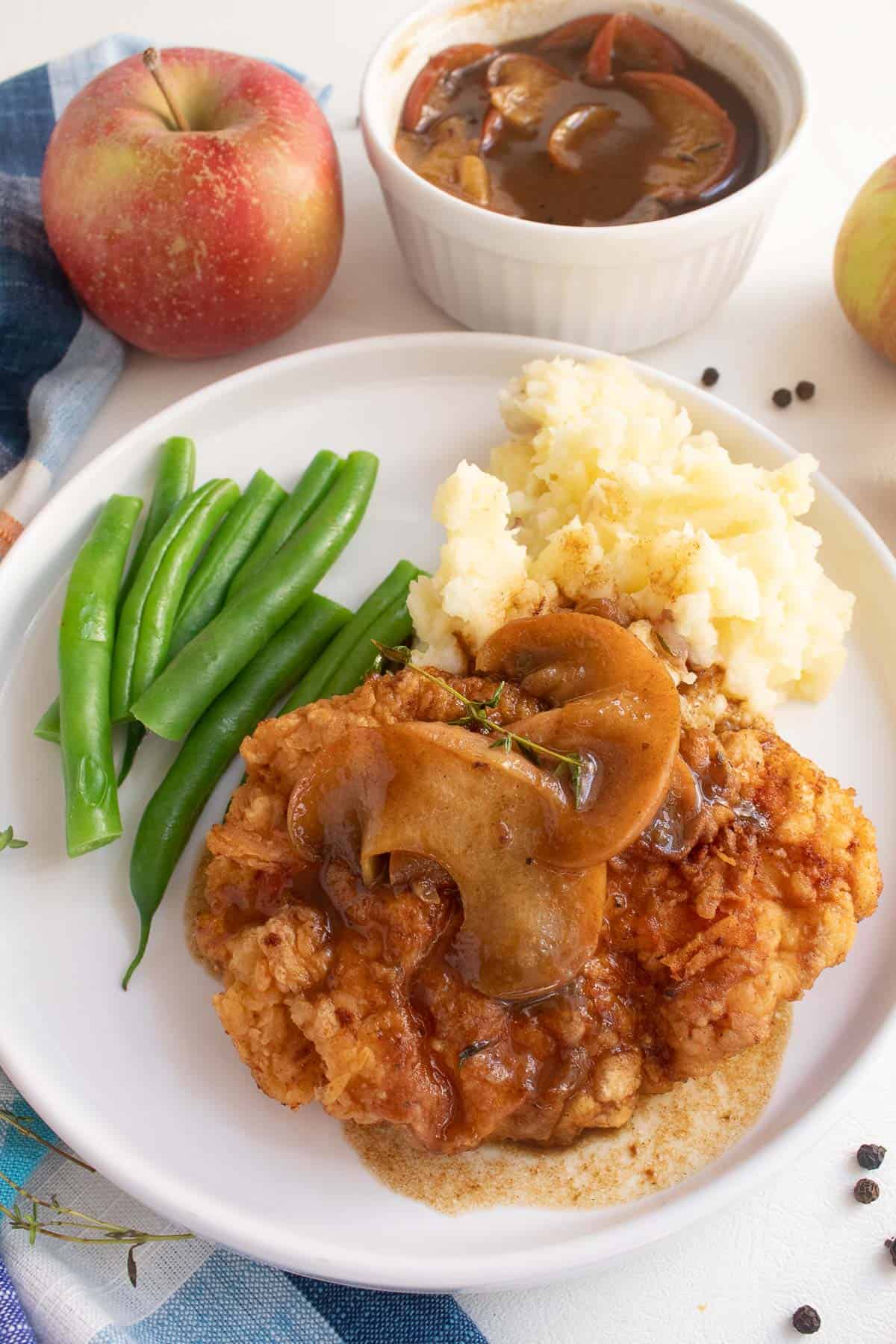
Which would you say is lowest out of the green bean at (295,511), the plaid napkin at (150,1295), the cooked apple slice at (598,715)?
the plaid napkin at (150,1295)

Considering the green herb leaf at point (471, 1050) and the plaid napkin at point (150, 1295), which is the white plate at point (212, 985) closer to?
the plaid napkin at point (150, 1295)

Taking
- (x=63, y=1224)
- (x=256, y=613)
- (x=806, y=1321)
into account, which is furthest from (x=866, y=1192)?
(x=256, y=613)

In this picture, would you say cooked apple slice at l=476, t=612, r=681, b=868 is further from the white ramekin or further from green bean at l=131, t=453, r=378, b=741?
the white ramekin

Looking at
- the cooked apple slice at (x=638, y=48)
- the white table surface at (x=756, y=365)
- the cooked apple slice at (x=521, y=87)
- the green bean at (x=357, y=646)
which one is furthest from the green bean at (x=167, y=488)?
the cooked apple slice at (x=638, y=48)

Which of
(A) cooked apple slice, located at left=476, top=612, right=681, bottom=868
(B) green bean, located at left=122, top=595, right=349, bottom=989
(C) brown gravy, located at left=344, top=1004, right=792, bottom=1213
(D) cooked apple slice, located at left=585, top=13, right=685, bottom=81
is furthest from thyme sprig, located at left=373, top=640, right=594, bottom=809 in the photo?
(D) cooked apple slice, located at left=585, top=13, right=685, bottom=81

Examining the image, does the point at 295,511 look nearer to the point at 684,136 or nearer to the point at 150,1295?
the point at 684,136

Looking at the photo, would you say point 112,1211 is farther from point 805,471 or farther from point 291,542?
point 805,471
